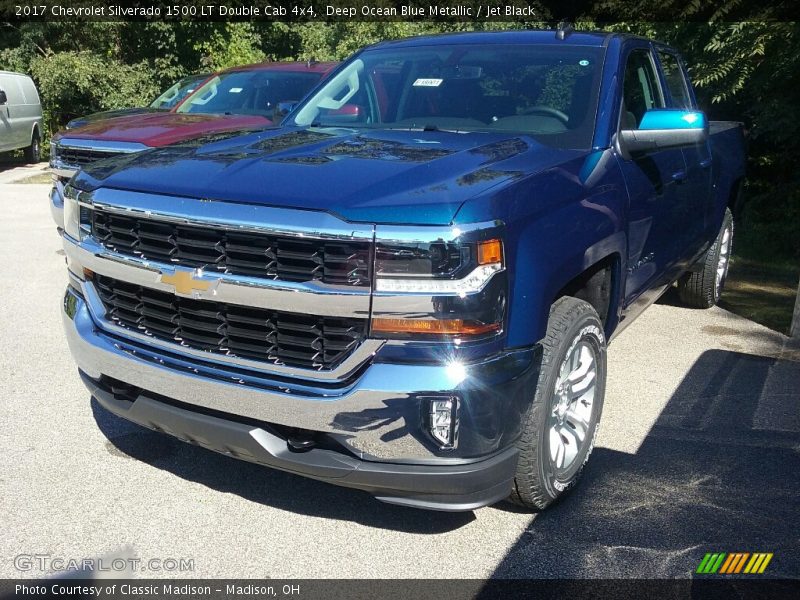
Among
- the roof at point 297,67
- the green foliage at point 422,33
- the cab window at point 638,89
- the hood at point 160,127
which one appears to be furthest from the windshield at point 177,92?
the cab window at point 638,89

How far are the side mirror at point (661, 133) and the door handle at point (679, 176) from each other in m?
0.49

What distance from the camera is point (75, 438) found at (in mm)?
4074

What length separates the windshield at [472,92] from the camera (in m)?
3.98

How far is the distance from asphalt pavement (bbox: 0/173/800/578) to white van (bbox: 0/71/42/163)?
13.1 m

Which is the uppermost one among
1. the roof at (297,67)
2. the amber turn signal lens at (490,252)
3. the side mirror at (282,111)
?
the side mirror at (282,111)

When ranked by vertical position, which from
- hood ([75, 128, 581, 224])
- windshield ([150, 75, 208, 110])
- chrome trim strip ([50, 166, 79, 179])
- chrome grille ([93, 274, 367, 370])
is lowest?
chrome trim strip ([50, 166, 79, 179])

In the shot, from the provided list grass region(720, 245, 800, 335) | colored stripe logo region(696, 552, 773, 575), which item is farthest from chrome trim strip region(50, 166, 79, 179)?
colored stripe logo region(696, 552, 773, 575)

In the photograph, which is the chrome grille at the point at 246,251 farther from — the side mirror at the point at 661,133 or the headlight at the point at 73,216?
the side mirror at the point at 661,133

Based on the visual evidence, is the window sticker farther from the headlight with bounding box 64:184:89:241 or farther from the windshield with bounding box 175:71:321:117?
the windshield with bounding box 175:71:321:117

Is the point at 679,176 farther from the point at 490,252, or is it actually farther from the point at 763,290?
the point at 763,290

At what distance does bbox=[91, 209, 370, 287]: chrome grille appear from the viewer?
8.76 feet

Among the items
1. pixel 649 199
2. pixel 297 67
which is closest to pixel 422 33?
pixel 297 67

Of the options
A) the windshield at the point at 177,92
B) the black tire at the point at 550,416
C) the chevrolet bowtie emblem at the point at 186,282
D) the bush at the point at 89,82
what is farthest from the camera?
the bush at the point at 89,82

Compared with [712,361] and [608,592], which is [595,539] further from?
[712,361]
